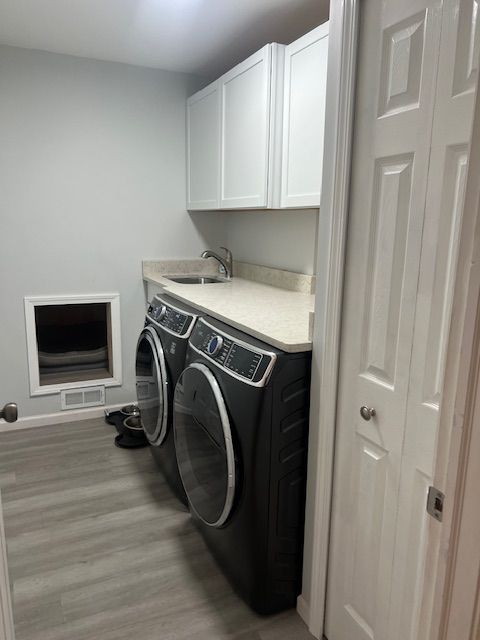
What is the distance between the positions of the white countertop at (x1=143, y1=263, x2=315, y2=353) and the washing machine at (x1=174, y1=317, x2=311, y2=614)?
0.14ft

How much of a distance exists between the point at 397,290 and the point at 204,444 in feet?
3.30

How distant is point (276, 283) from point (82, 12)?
1730 mm

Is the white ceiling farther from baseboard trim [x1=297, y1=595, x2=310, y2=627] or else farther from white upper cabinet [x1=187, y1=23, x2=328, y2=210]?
baseboard trim [x1=297, y1=595, x2=310, y2=627]

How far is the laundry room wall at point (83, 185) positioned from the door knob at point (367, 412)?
7.61 feet

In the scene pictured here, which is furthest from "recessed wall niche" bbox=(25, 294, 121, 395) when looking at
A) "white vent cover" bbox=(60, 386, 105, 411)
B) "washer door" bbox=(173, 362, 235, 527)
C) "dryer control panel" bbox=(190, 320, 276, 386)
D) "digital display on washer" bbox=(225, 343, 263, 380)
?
"digital display on washer" bbox=(225, 343, 263, 380)

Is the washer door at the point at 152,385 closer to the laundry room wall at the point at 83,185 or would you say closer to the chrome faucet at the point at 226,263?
the laundry room wall at the point at 83,185

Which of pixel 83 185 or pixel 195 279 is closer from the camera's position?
pixel 83 185

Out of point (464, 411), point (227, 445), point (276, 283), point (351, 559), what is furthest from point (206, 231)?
point (464, 411)

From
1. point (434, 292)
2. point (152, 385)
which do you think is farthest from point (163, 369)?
point (434, 292)

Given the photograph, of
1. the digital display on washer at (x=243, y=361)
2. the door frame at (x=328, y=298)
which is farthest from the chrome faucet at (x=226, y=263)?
the door frame at (x=328, y=298)

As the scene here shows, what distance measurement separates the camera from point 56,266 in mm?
3061

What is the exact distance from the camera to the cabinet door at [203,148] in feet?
9.30

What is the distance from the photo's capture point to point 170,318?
2314 mm

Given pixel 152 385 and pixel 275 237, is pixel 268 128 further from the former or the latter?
pixel 152 385
